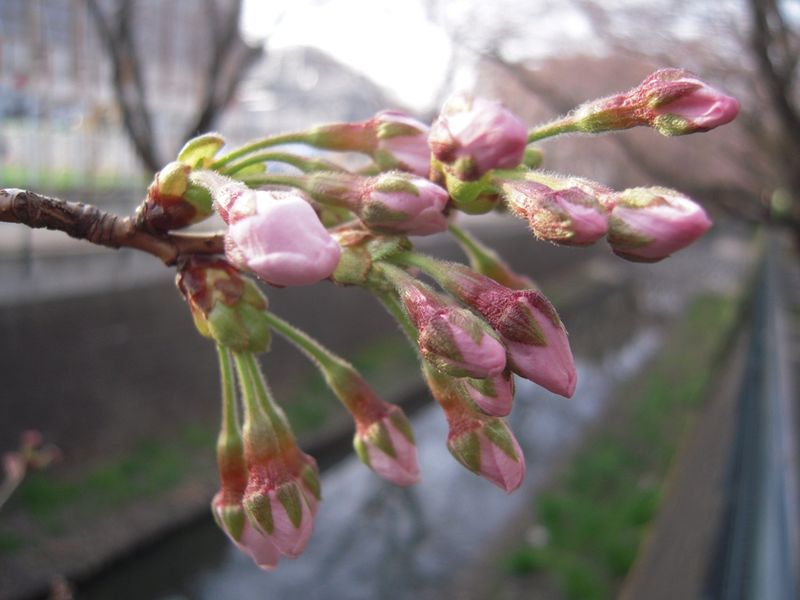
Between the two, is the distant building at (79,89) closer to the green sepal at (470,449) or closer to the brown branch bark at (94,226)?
the brown branch bark at (94,226)

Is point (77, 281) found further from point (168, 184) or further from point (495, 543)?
point (168, 184)

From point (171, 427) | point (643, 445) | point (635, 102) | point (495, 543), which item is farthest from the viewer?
point (643, 445)

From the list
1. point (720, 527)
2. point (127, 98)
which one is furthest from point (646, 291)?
point (720, 527)

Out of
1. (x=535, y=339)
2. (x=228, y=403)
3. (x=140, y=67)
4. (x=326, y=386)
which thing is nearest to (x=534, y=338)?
(x=535, y=339)

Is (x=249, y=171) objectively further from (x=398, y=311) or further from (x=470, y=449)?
(x=470, y=449)

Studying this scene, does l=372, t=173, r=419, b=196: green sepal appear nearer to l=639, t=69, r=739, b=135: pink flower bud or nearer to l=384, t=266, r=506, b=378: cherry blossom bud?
l=384, t=266, r=506, b=378: cherry blossom bud

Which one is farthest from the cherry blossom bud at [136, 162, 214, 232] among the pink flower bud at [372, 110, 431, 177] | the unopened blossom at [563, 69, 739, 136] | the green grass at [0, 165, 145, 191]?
the green grass at [0, 165, 145, 191]
